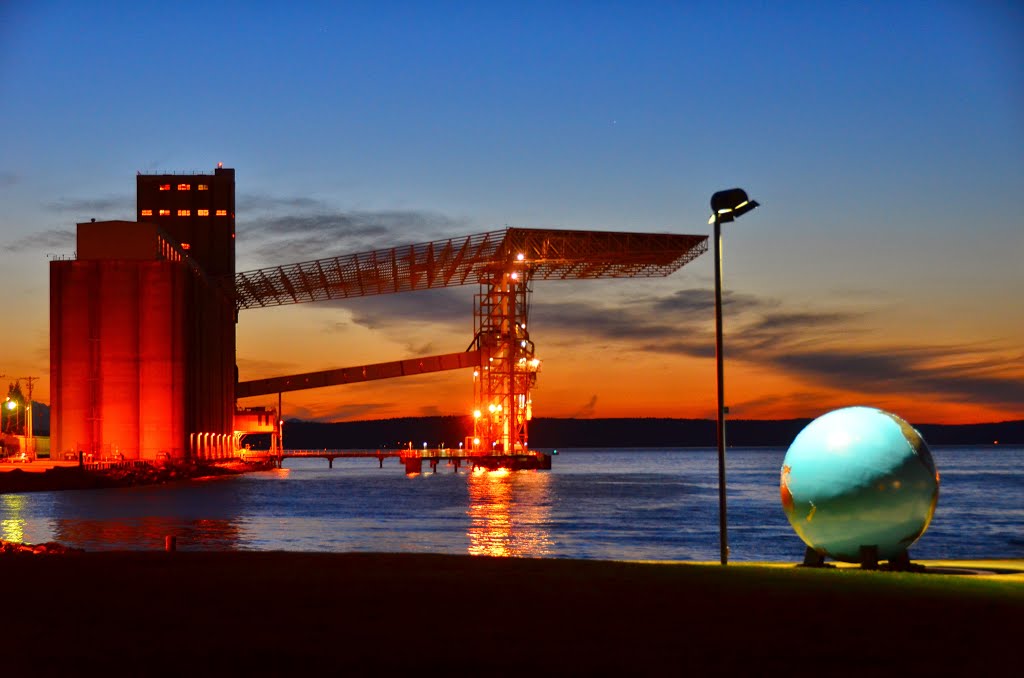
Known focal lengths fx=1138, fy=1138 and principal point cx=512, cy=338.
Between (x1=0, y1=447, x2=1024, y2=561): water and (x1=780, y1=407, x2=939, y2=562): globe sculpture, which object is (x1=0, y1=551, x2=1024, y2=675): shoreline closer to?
(x1=780, y1=407, x2=939, y2=562): globe sculpture

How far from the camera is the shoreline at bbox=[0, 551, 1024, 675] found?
936cm

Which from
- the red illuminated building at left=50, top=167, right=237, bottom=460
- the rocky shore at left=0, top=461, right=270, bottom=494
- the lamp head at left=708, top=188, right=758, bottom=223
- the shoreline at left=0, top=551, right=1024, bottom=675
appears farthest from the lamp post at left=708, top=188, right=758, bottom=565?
the red illuminated building at left=50, top=167, right=237, bottom=460

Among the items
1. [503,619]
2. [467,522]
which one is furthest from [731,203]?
[467,522]

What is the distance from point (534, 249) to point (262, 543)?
68.4 metres

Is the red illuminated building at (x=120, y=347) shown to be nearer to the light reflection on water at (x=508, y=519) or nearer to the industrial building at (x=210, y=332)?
the industrial building at (x=210, y=332)

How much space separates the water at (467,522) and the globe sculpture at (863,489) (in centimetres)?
1442

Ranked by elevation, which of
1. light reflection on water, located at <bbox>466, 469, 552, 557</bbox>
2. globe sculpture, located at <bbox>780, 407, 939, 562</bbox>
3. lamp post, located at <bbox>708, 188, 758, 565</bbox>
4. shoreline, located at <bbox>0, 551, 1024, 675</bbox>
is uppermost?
lamp post, located at <bbox>708, 188, 758, 565</bbox>

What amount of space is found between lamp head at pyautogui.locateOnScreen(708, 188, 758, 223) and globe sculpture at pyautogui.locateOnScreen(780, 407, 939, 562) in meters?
3.81

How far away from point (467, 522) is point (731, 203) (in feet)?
106

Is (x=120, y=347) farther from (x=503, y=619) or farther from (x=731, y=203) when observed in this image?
(x=503, y=619)

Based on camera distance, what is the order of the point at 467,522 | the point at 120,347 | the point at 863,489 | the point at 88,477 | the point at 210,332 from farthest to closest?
the point at 210,332
the point at 120,347
the point at 88,477
the point at 467,522
the point at 863,489

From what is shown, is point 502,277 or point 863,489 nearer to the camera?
point 863,489

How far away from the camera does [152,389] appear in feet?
300

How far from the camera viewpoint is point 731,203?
1814 centimetres
